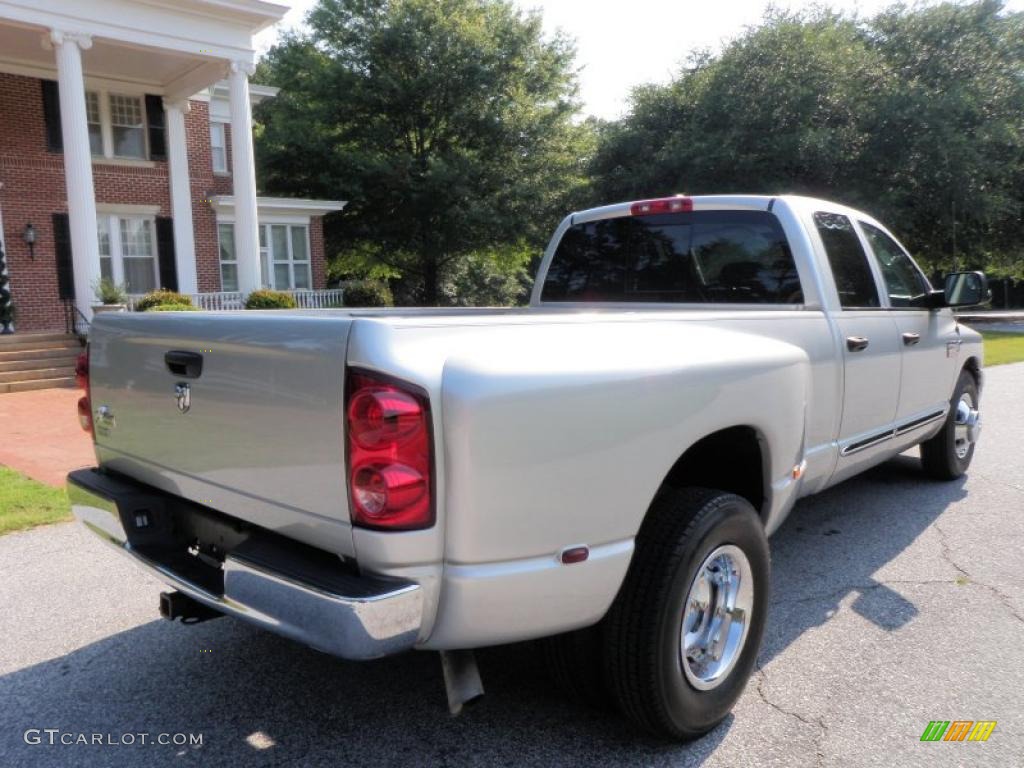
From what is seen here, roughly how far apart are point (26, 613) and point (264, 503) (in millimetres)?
2216

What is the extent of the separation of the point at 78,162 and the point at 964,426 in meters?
15.1

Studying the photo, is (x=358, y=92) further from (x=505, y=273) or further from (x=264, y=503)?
(x=264, y=503)

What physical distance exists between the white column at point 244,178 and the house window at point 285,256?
11.9 ft

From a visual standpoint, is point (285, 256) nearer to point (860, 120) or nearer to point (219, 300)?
point (219, 300)

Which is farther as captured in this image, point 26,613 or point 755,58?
point 755,58

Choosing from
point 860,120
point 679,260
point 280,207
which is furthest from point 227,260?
point 679,260

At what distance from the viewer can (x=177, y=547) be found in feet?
9.00

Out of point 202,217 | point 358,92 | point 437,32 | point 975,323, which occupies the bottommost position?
point 975,323

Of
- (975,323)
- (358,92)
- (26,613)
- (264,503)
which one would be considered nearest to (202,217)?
(358,92)

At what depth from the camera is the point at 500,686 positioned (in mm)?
2986

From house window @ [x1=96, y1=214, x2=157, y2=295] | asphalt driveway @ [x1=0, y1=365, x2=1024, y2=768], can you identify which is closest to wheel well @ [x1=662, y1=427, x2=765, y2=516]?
asphalt driveway @ [x1=0, y1=365, x2=1024, y2=768]

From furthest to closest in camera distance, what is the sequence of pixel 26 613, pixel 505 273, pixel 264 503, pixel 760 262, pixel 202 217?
pixel 505 273 → pixel 202 217 → pixel 760 262 → pixel 26 613 → pixel 264 503

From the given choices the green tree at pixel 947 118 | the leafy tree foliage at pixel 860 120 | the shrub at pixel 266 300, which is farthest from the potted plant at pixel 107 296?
the green tree at pixel 947 118

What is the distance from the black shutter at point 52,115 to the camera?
1678 cm
